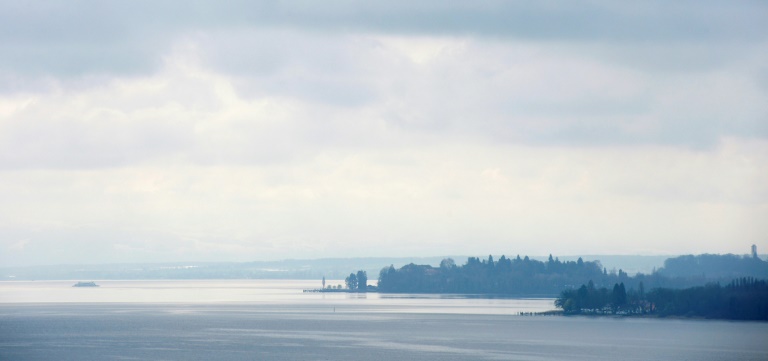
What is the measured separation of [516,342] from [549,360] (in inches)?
1125

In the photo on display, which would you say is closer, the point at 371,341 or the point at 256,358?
the point at 256,358


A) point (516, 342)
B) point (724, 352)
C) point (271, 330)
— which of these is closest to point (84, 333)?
point (271, 330)

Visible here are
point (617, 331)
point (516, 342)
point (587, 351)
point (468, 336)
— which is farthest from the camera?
point (617, 331)

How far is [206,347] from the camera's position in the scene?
151 m


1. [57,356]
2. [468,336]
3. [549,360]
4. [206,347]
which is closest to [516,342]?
[468,336]

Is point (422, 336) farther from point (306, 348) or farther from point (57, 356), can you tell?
point (57, 356)

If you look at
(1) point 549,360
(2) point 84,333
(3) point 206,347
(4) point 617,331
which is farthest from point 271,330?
(1) point 549,360

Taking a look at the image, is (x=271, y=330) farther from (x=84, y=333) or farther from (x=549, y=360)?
(x=549, y=360)

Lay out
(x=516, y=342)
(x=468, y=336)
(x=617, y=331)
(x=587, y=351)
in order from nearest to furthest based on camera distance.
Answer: (x=587, y=351) < (x=516, y=342) < (x=468, y=336) < (x=617, y=331)

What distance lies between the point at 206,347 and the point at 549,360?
47443 millimetres

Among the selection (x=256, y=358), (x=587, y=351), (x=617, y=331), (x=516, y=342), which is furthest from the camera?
(x=617, y=331)

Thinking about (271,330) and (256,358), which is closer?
(256,358)

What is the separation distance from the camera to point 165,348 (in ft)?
490

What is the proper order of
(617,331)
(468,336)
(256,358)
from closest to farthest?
(256,358) < (468,336) < (617,331)
